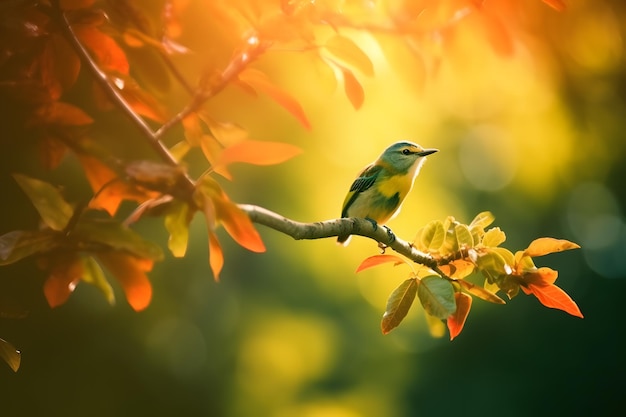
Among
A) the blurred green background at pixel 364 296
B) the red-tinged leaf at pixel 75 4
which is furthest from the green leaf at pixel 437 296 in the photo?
the blurred green background at pixel 364 296

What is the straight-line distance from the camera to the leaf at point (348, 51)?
134 cm

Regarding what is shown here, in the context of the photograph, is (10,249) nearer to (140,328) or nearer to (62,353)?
(62,353)

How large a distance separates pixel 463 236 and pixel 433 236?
0.09 meters

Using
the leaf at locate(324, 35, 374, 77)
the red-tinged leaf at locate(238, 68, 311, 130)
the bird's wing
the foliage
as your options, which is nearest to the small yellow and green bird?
the bird's wing

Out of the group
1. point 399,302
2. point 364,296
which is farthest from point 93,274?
point 364,296

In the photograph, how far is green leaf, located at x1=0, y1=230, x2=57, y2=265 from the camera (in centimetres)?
113

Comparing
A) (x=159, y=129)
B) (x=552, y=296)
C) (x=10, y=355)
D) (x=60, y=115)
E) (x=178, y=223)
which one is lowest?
(x=552, y=296)

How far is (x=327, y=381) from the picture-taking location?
27.9ft

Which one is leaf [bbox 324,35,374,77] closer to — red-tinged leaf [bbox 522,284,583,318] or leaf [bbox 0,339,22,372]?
red-tinged leaf [bbox 522,284,583,318]

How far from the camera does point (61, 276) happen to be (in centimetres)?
132

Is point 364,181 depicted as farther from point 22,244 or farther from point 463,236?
point 22,244

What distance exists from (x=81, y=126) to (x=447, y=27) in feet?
2.92

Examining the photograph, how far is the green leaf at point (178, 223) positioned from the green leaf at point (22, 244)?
0.70 feet

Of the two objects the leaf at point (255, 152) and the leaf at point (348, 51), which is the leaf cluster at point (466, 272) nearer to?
the leaf at point (348, 51)
